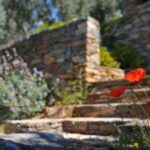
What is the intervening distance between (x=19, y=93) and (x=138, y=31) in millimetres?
3033

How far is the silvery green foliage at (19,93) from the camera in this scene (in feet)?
17.3

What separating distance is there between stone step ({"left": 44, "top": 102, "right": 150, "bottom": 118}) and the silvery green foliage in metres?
0.38

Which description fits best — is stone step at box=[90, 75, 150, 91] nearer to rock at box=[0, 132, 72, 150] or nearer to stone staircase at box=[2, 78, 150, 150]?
stone staircase at box=[2, 78, 150, 150]

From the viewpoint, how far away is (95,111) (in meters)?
4.71

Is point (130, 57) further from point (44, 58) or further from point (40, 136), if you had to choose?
point (40, 136)

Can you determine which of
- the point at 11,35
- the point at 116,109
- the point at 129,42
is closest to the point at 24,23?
the point at 11,35

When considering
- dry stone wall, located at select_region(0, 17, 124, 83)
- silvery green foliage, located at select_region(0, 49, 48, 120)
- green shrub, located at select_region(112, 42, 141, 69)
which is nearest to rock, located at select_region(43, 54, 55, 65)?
dry stone wall, located at select_region(0, 17, 124, 83)

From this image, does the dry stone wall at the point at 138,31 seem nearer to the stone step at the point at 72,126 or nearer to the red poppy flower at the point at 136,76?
the stone step at the point at 72,126

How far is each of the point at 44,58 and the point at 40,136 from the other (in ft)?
12.7

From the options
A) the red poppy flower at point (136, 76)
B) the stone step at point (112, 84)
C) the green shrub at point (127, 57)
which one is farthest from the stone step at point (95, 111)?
the green shrub at point (127, 57)

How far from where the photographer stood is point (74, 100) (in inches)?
223

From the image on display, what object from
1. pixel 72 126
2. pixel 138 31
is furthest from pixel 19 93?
pixel 138 31

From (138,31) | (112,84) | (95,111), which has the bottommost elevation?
(95,111)

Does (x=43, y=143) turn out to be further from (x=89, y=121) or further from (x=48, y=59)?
(x=48, y=59)
